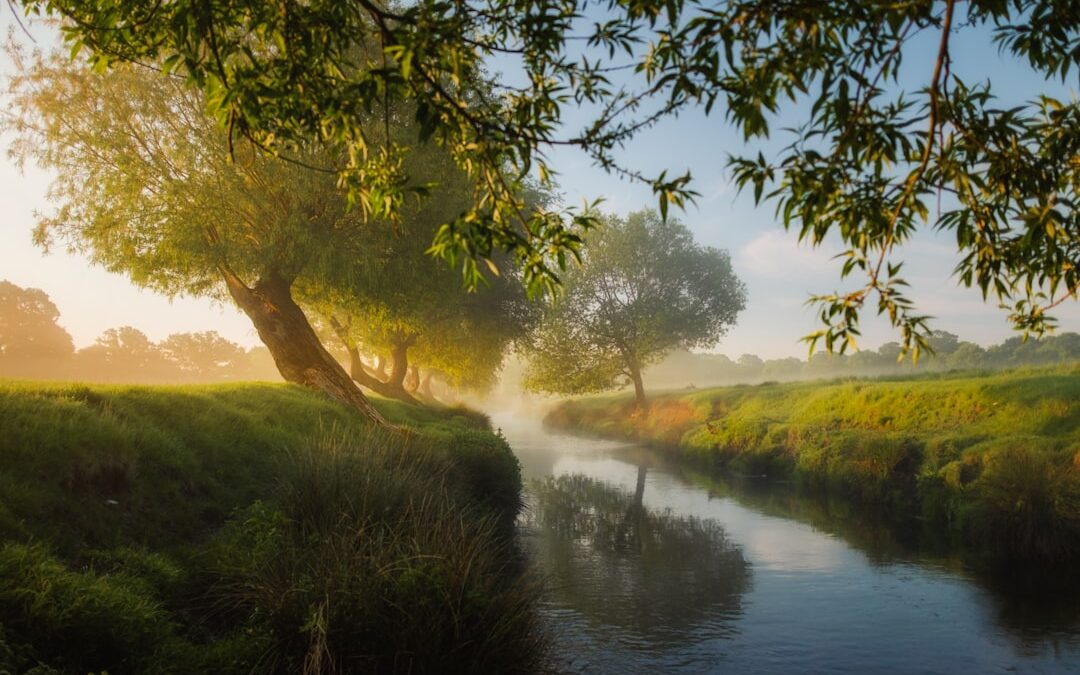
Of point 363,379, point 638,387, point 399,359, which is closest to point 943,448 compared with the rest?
point 399,359

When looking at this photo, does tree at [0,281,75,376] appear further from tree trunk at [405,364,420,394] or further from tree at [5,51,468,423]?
tree at [5,51,468,423]

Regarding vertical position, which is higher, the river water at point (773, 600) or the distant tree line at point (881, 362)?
the distant tree line at point (881, 362)

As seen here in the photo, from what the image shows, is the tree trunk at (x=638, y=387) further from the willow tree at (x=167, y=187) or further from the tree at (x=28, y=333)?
the tree at (x=28, y=333)

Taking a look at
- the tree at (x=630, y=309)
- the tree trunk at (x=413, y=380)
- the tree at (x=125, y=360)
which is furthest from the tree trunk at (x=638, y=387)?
the tree at (x=125, y=360)

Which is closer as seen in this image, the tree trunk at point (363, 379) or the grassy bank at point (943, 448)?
the grassy bank at point (943, 448)

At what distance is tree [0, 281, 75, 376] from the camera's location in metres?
55.0

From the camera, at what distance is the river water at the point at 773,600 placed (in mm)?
8352

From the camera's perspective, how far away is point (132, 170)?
17.9m

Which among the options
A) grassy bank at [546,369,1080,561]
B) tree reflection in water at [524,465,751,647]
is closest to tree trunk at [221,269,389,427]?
tree reflection in water at [524,465,751,647]

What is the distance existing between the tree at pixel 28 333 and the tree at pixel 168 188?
151 feet

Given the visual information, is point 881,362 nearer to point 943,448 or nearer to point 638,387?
point 638,387

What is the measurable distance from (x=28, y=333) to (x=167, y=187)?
170ft

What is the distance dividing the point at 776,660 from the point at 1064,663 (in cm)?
347

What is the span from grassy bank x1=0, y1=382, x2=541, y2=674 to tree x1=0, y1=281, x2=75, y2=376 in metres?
56.2
